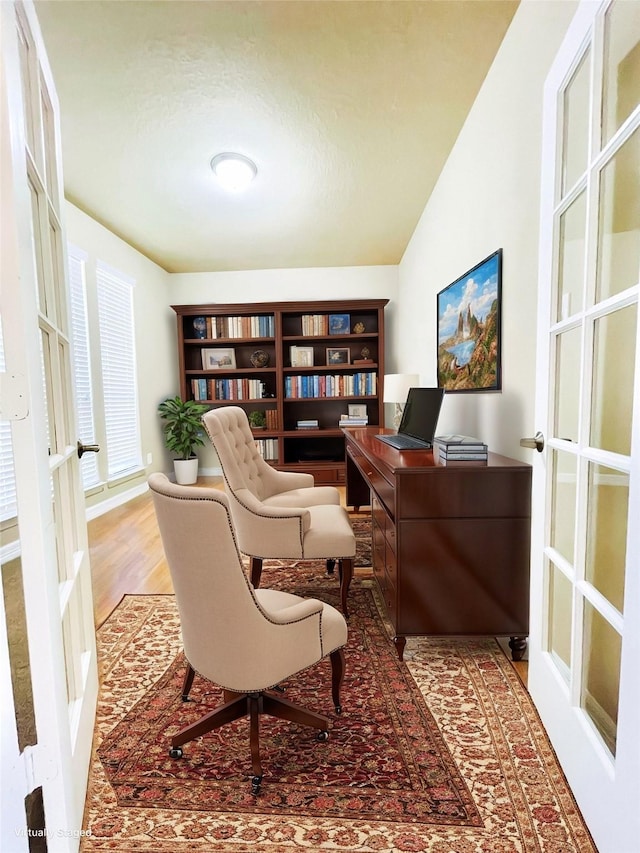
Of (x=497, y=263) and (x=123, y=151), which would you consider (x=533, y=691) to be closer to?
(x=497, y=263)

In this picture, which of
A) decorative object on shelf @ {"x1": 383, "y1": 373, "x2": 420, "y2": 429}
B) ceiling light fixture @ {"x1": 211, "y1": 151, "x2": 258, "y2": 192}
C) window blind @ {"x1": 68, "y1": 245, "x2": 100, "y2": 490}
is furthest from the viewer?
window blind @ {"x1": 68, "y1": 245, "x2": 100, "y2": 490}

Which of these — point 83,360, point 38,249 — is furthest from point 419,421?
point 83,360

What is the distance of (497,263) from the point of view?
6.73ft

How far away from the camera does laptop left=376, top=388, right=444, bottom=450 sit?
2201 mm

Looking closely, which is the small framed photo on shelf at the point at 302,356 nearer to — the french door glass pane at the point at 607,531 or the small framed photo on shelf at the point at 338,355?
the small framed photo on shelf at the point at 338,355

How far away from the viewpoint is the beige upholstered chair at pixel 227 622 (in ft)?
3.54

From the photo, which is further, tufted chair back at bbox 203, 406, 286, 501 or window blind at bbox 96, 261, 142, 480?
window blind at bbox 96, 261, 142, 480

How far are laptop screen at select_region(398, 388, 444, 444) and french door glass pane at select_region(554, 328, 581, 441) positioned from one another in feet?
2.78

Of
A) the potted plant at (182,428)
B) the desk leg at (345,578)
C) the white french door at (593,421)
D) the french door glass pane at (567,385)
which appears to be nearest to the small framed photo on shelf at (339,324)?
the potted plant at (182,428)

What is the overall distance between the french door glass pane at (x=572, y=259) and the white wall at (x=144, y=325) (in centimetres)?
361

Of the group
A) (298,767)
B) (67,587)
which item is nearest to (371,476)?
(298,767)

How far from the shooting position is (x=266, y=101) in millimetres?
2439

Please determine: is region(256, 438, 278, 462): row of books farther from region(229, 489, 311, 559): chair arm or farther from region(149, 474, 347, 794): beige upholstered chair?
region(149, 474, 347, 794): beige upholstered chair

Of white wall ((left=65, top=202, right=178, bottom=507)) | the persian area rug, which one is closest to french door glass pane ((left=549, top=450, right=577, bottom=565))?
the persian area rug
